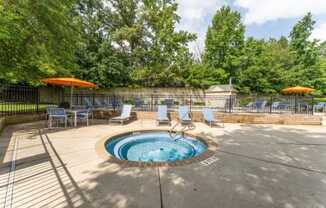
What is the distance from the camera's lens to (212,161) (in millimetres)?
4047

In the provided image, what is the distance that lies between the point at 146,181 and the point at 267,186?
7.00 feet

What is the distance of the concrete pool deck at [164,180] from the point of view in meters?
2.53

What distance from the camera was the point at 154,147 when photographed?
6402 mm

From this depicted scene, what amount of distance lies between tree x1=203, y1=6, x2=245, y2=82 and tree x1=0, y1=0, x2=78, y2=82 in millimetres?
16719

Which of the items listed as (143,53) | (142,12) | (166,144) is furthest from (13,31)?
(142,12)

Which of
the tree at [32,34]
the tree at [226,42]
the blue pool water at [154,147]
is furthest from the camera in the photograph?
the tree at [226,42]

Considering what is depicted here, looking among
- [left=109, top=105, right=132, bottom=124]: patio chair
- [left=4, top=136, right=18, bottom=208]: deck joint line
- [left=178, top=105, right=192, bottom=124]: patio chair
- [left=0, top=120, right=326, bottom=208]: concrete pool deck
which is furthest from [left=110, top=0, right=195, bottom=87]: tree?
[left=4, top=136, right=18, bottom=208]: deck joint line

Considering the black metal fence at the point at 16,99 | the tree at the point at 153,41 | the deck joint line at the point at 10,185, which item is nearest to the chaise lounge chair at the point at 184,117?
the deck joint line at the point at 10,185

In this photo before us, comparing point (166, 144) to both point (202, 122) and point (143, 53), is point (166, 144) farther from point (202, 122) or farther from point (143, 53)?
point (143, 53)

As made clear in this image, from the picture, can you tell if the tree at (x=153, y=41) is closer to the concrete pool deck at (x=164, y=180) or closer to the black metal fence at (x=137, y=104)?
the black metal fence at (x=137, y=104)

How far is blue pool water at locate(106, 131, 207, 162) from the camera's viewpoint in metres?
5.52

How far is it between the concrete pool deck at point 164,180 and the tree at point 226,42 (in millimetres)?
16802

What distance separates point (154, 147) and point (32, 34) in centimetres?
732

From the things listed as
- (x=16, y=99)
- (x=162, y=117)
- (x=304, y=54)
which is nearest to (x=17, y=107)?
(x=16, y=99)
